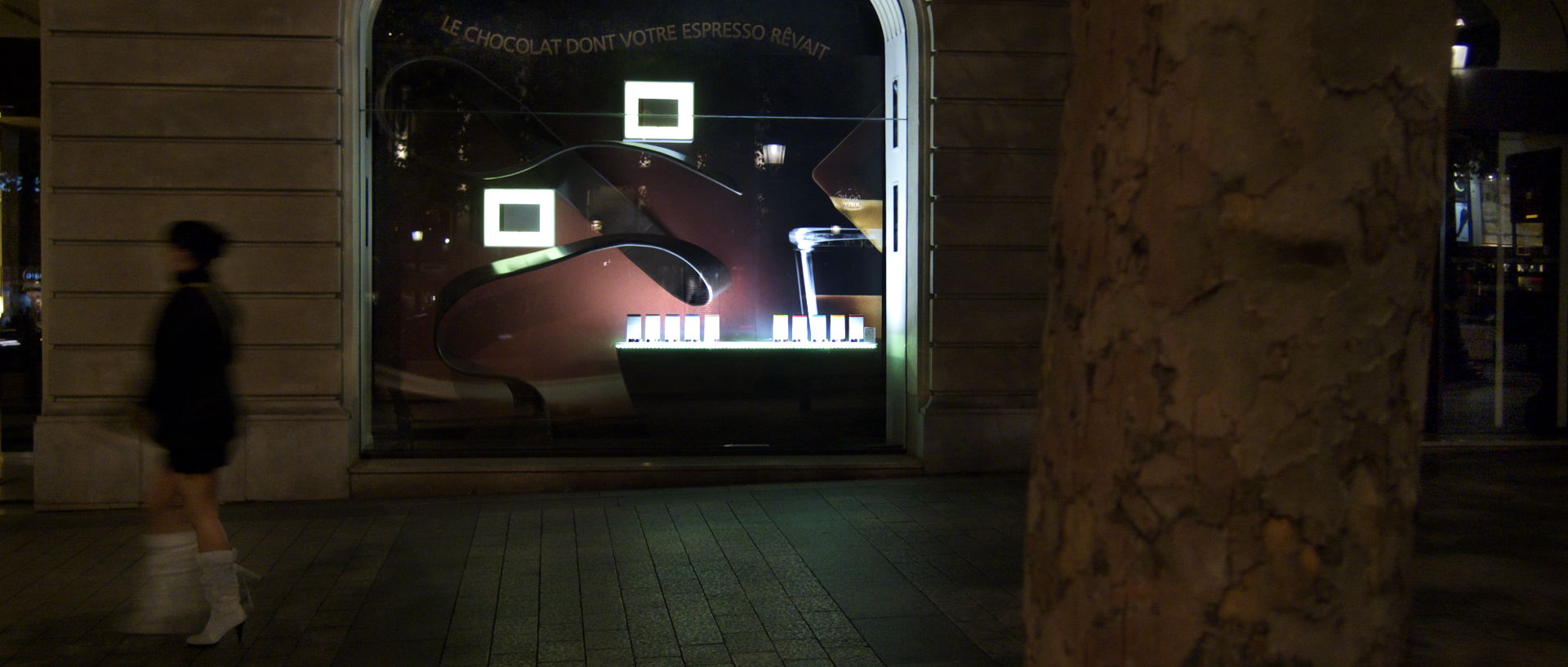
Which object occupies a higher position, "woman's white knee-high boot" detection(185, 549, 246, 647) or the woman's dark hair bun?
the woman's dark hair bun

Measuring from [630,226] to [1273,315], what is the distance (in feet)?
28.7

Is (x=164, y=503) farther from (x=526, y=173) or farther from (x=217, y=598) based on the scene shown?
(x=526, y=173)

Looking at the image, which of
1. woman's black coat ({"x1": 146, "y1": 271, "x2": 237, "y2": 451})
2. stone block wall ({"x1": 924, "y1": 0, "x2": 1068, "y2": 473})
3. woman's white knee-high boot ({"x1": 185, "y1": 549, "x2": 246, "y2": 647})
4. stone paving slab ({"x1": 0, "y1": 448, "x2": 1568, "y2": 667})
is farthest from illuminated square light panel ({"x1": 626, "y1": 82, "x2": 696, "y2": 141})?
woman's white knee-high boot ({"x1": 185, "y1": 549, "x2": 246, "y2": 647})

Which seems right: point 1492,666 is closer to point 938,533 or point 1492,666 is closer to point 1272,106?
point 938,533

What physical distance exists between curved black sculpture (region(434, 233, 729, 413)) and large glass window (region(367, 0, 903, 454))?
0.02 m

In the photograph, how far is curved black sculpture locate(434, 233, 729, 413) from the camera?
9852 mm

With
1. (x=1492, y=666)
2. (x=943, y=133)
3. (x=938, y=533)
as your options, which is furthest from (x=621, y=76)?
(x=1492, y=666)

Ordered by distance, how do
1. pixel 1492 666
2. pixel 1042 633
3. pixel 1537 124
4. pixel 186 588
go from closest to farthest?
pixel 1042 633, pixel 1492 666, pixel 186 588, pixel 1537 124

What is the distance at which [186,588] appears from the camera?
17.0 ft

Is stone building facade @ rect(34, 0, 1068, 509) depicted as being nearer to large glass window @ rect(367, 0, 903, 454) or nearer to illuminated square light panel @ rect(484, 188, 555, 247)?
large glass window @ rect(367, 0, 903, 454)

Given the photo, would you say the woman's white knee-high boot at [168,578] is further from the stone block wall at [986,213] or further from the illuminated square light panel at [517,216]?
the stone block wall at [986,213]

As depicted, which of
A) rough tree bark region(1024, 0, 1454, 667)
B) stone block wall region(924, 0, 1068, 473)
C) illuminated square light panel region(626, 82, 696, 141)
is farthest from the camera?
illuminated square light panel region(626, 82, 696, 141)

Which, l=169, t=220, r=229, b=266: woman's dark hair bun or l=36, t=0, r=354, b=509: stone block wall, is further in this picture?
l=36, t=0, r=354, b=509: stone block wall

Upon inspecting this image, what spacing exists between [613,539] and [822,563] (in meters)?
1.37
